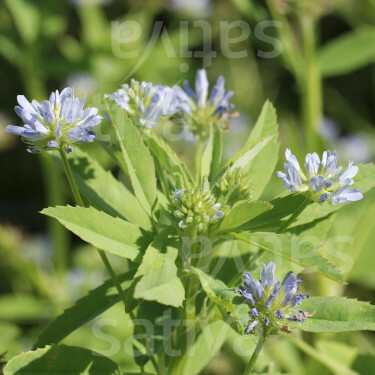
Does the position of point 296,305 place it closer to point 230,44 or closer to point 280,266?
point 280,266

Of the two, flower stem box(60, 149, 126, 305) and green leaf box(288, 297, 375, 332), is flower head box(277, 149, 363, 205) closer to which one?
green leaf box(288, 297, 375, 332)

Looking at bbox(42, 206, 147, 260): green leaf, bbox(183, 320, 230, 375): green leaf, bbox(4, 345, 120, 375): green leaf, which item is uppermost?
bbox(42, 206, 147, 260): green leaf

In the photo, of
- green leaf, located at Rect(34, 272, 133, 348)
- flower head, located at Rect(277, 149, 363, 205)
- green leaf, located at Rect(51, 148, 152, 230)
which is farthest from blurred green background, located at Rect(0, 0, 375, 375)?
flower head, located at Rect(277, 149, 363, 205)

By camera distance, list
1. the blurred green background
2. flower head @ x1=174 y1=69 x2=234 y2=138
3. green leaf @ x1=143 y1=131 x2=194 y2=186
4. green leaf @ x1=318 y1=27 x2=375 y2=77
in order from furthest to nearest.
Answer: green leaf @ x1=318 y1=27 x2=375 y2=77 < the blurred green background < flower head @ x1=174 y1=69 x2=234 y2=138 < green leaf @ x1=143 y1=131 x2=194 y2=186

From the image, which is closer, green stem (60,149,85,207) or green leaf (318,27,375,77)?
green stem (60,149,85,207)

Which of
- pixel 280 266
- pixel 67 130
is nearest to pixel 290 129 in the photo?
pixel 280 266

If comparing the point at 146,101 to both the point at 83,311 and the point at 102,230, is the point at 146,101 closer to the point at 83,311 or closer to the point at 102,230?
the point at 102,230

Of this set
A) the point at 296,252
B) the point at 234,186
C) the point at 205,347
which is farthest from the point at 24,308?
the point at 296,252
